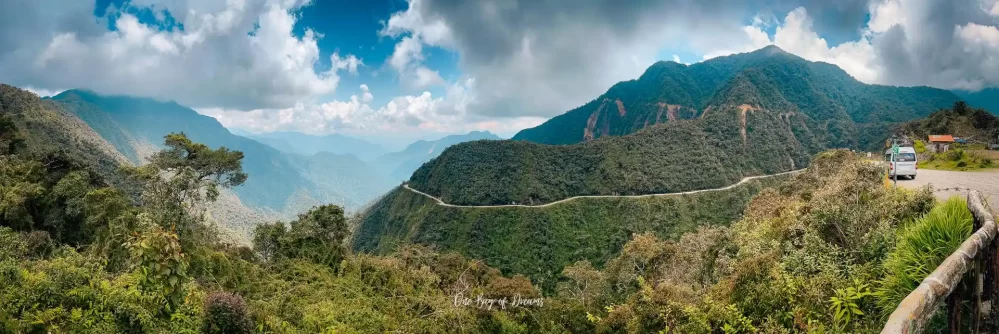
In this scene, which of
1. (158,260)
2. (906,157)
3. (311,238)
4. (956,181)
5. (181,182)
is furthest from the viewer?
(311,238)

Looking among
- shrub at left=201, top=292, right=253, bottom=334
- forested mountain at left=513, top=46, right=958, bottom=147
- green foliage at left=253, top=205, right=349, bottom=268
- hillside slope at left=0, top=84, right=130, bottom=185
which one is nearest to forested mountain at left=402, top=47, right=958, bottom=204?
forested mountain at left=513, top=46, right=958, bottom=147

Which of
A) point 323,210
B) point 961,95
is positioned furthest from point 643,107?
point 323,210

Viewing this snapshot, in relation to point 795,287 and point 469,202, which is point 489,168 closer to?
point 469,202

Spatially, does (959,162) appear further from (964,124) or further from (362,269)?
(964,124)

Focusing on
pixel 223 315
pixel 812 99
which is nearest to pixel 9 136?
pixel 223 315

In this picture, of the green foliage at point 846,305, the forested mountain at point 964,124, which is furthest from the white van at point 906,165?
the forested mountain at point 964,124

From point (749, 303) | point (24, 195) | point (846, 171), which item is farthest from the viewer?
point (24, 195)

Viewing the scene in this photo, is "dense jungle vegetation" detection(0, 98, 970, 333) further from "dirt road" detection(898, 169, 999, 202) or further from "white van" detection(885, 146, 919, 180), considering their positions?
"dirt road" detection(898, 169, 999, 202)
